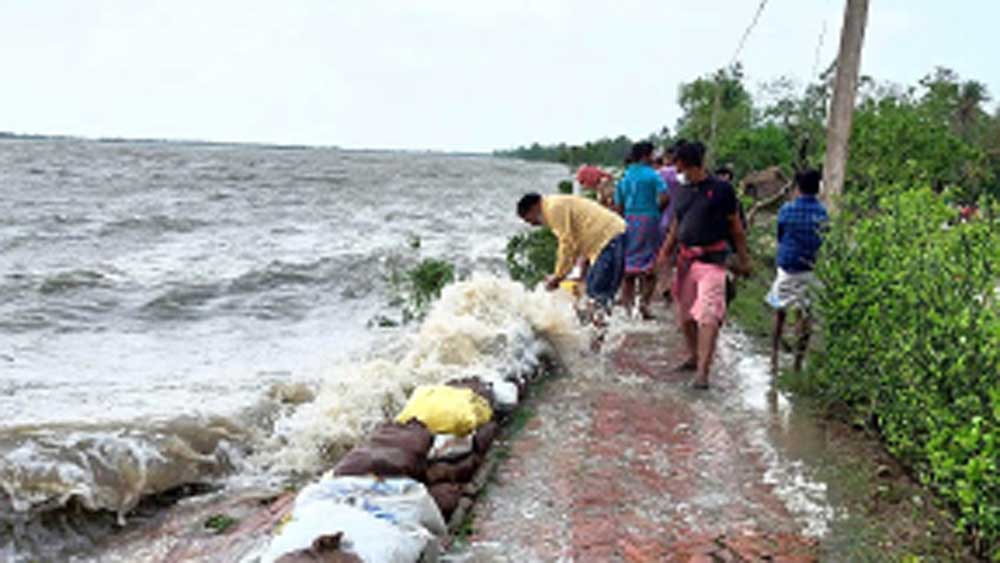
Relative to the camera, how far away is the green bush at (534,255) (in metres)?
11.3

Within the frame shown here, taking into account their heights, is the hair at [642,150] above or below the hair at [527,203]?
above

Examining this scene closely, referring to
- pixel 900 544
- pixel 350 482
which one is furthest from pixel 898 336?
pixel 350 482

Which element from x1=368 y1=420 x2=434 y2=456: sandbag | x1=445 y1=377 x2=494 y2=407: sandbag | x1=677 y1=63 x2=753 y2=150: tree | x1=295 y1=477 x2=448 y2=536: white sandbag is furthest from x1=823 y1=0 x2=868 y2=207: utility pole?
x1=677 y1=63 x2=753 y2=150: tree

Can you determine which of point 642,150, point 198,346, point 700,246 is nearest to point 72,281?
point 198,346

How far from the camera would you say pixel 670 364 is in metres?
6.52

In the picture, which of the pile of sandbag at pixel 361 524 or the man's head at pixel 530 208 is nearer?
the pile of sandbag at pixel 361 524

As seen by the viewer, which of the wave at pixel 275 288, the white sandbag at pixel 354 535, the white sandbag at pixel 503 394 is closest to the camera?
the white sandbag at pixel 354 535

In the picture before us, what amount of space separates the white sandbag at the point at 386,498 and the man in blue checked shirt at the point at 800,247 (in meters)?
3.36

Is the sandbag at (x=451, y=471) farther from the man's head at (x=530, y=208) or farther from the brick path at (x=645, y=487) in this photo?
the man's head at (x=530, y=208)

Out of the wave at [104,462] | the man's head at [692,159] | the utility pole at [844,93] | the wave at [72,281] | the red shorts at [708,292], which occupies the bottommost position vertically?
the wave at [72,281]

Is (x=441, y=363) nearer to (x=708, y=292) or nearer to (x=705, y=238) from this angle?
(x=708, y=292)

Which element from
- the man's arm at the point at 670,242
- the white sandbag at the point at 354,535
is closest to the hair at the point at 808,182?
the man's arm at the point at 670,242

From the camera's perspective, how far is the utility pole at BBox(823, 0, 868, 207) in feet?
22.6

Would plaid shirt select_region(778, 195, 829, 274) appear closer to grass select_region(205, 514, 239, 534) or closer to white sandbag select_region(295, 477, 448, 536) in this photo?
white sandbag select_region(295, 477, 448, 536)
